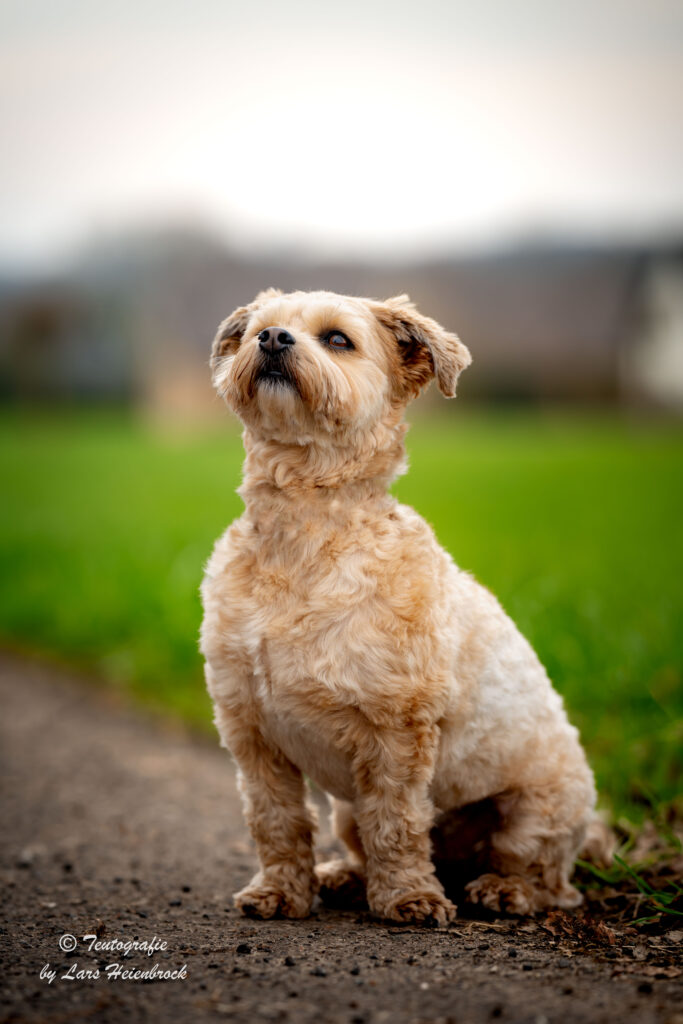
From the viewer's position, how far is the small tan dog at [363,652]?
10.6ft

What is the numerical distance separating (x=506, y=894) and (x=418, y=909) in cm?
43

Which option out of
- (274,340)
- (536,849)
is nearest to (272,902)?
(536,849)

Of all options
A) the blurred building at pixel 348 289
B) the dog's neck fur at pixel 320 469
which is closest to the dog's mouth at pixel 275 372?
the dog's neck fur at pixel 320 469

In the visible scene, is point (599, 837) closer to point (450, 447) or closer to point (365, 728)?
point (365, 728)

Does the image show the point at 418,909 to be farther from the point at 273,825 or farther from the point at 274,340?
the point at 274,340

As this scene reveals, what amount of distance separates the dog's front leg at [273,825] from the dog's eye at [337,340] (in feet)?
4.38

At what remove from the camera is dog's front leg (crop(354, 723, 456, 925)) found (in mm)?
3277

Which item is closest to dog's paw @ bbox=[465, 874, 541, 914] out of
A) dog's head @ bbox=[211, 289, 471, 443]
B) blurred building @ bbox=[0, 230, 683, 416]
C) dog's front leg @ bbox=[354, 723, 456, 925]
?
dog's front leg @ bbox=[354, 723, 456, 925]

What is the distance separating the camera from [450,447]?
23891mm

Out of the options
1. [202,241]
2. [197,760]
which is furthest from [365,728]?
[202,241]

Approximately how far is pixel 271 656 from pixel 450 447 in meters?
21.0

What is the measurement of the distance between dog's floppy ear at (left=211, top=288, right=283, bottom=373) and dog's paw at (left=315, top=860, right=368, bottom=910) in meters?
2.02

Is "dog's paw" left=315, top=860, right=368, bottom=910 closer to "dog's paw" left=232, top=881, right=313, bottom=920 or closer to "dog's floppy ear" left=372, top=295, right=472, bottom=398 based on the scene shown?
"dog's paw" left=232, top=881, right=313, bottom=920

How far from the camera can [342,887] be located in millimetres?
3822
